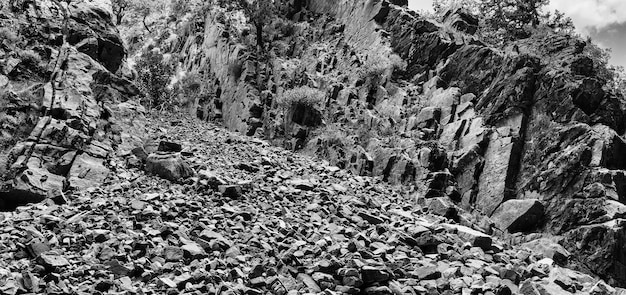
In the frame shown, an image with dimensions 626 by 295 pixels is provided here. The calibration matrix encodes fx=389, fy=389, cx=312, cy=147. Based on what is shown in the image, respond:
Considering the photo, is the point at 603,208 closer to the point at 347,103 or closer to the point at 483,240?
the point at 483,240

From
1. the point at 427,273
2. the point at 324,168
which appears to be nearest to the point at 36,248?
the point at 427,273

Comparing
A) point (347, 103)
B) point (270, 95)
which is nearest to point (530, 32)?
point (347, 103)

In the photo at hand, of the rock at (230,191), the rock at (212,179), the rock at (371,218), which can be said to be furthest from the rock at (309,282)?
the rock at (212,179)

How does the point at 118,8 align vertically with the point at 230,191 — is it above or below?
above

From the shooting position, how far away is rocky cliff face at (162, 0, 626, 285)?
16.2 meters

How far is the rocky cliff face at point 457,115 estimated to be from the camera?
53.2ft

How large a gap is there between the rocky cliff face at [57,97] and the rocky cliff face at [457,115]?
10.0m

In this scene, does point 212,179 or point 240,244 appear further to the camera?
point 212,179

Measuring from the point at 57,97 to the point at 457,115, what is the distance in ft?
62.1

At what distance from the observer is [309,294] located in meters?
8.88

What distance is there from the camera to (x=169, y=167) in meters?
14.0

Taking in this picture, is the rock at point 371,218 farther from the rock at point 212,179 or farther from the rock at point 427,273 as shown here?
the rock at point 212,179

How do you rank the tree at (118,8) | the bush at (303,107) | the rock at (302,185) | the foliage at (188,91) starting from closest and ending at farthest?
the rock at (302,185), the bush at (303,107), the foliage at (188,91), the tree at (118,8)

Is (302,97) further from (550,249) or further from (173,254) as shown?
(173,254)
